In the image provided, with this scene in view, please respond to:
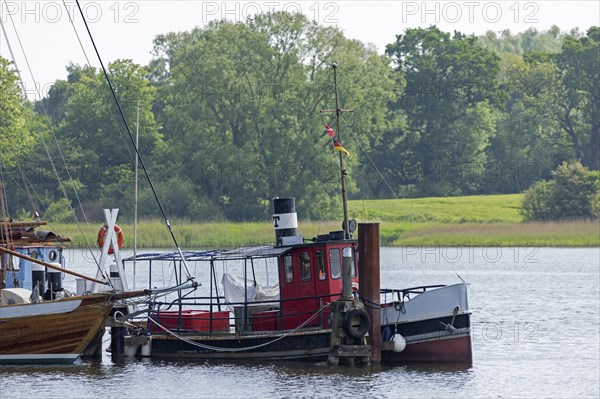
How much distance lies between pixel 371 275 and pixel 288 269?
2704 mm

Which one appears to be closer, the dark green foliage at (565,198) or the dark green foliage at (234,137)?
the dark green foliage at (565,198)

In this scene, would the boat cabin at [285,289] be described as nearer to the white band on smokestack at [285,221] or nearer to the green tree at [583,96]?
the white band on smokestack at [285,221]

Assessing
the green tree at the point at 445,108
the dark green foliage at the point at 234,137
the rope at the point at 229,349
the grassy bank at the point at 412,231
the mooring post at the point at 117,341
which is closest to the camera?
the rope at the point at 229,349

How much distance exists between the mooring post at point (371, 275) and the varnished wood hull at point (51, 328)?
7.08 m

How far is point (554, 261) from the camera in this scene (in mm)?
77688

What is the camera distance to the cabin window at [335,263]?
114ft

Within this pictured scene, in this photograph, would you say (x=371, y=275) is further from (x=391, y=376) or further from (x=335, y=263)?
(x=391, y=376)

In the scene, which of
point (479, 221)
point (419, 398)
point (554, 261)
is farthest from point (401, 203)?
point (419, 398)

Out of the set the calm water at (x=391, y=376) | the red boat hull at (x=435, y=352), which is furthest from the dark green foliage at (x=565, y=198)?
the red boat hull at (x=435, y=352)

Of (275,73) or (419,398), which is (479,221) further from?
(419,398)

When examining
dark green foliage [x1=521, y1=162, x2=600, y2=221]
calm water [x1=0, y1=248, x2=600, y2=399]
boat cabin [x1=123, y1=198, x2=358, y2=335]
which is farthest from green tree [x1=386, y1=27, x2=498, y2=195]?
boat cabin [x1=123, y1=198, x2=358, y2=335]

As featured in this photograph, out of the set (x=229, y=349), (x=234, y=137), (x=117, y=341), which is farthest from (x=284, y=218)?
(x=234, y=137)

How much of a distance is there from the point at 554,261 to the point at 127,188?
36153mm

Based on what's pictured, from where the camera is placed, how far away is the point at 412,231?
292ft
